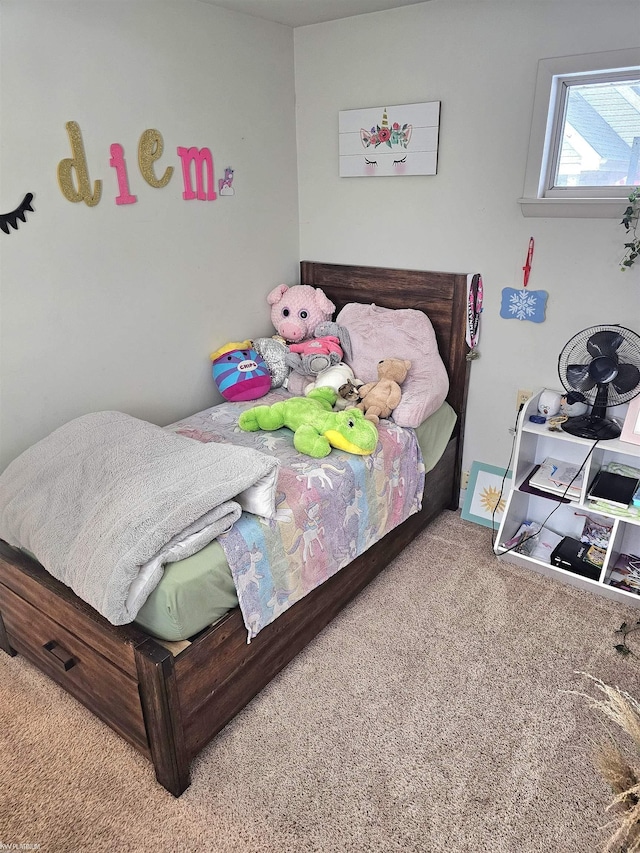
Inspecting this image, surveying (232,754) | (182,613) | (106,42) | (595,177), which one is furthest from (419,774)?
(106,42)

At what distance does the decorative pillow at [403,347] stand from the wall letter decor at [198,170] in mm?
857

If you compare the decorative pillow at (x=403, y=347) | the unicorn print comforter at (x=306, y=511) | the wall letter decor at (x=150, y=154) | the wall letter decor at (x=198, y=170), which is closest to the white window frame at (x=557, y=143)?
the decorative pillow at (x=403, y=347)

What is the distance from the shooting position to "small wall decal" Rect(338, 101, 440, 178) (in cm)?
256

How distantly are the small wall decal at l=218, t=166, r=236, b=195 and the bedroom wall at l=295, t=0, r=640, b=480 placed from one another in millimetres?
505

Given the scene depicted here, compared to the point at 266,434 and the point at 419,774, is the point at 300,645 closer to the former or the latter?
the point at 419,774

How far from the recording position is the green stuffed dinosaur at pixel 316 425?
7.10ft

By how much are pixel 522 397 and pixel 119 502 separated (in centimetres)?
182

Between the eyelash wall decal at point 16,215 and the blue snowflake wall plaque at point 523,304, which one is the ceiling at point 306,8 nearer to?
the eyelash wall decal at point 16,215

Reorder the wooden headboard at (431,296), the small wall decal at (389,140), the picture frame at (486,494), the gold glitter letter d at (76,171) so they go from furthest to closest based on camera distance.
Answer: the picture frame at (486,494), the wooden headboard at (431,296), the small wall decal at (389,140), the gold glitter letter d at (76,171)

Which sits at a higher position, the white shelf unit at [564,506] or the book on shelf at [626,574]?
the white shelf unit at [564,506]

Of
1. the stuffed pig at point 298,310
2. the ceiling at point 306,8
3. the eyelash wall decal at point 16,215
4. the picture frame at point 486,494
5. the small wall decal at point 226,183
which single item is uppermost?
the ceiling at point 306,8

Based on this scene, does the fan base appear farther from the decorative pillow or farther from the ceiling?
the ceiling

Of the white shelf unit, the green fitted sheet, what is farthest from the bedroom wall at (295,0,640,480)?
the green fitted sheet

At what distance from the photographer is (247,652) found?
1775 millimetres
